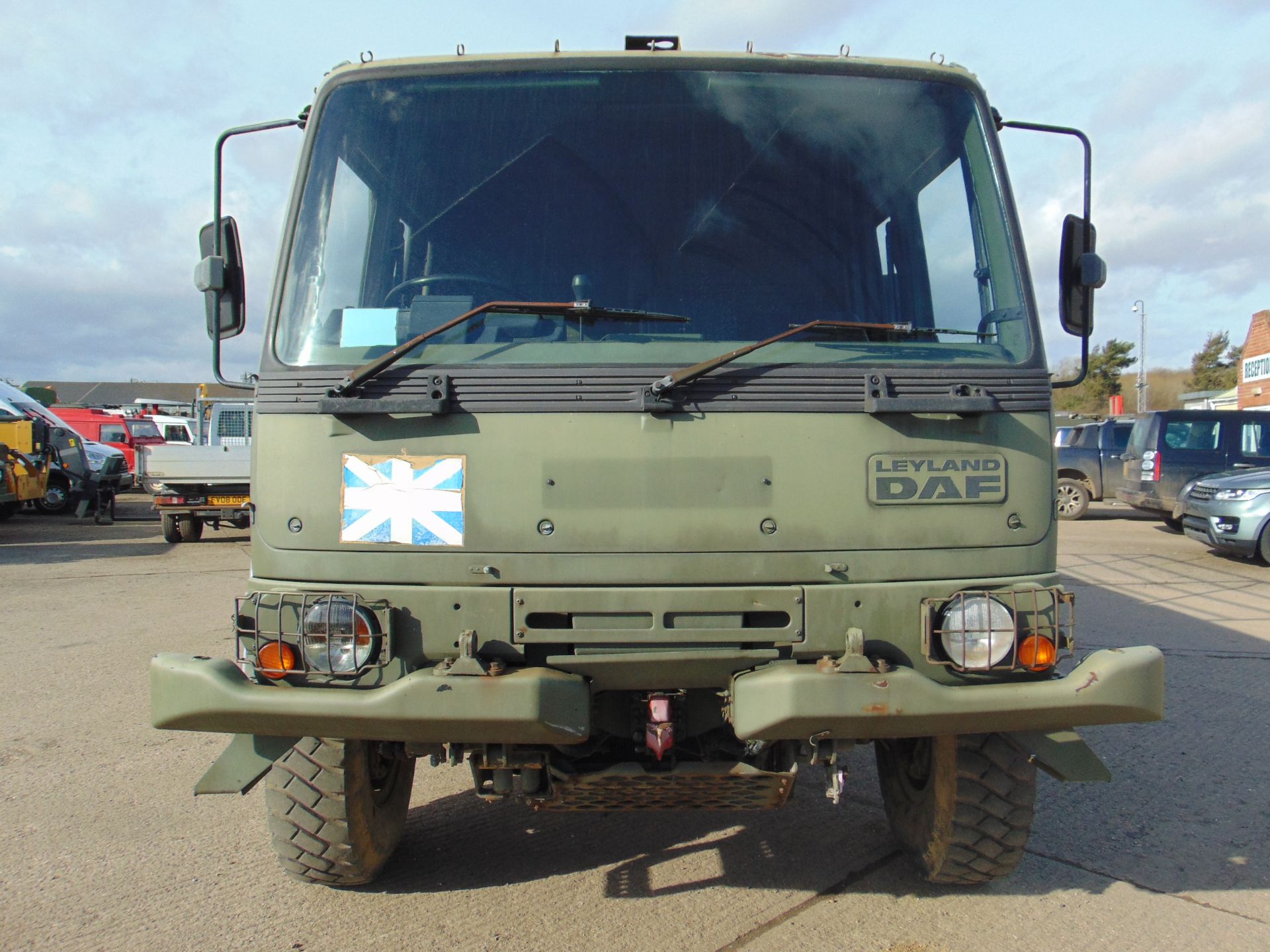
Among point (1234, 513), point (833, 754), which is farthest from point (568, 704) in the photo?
point (1234, 513)

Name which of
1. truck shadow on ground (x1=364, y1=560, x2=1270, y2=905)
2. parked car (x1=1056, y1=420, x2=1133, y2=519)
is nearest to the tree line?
parked car (x1=1056, y1=420, x2=1133, y2=519)

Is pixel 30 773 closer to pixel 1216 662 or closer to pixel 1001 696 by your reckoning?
pixel 1001 696

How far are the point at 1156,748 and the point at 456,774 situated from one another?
138 inches

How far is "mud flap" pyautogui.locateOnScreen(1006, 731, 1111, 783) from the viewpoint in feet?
9.45

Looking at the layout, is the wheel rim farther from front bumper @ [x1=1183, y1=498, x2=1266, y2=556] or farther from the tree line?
the tree line

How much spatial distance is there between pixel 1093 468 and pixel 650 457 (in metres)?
17.2

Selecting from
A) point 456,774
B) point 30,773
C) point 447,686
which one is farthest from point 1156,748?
point 30,773

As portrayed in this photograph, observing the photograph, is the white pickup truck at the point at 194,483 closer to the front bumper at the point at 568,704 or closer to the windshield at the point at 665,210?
the windshield at the point at 665,210

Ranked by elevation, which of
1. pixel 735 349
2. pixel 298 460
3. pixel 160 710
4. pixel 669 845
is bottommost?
pixel 669 845

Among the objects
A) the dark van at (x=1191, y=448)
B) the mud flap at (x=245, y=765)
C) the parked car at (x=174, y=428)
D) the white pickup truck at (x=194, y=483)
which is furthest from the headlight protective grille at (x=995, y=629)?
the parked car at (x=174, y=428)

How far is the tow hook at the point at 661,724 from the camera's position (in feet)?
9.16

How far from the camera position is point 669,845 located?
374 cm

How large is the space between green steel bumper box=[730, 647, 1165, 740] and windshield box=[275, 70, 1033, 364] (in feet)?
3.12

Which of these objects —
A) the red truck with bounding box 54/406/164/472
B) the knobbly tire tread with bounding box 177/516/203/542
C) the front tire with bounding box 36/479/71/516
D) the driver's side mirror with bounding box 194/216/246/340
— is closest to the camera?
the driver's side mirror with bounding box 194/216/246/340
